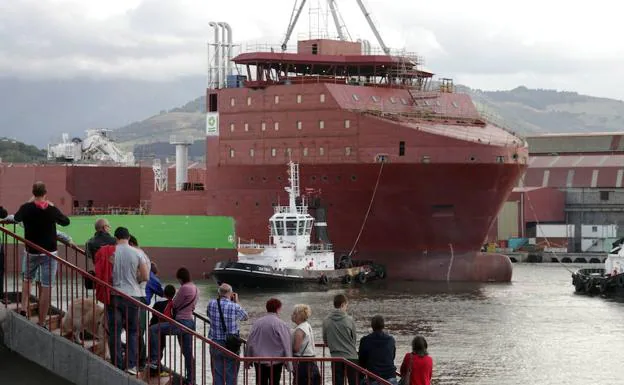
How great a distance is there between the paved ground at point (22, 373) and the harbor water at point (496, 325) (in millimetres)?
12900

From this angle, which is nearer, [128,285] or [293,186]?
[128,285]

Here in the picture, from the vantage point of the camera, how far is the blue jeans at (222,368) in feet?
47.8

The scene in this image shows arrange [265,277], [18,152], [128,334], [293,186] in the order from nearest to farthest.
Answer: [128,334] → [265,277] → [293,186] → [18,152]

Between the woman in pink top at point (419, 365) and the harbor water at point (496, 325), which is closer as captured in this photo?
the woman in pink top at point (419, 365)

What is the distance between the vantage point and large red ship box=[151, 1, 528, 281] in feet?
173

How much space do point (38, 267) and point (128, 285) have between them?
1.04 meters

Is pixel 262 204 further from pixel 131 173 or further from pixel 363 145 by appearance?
pixel 131 173

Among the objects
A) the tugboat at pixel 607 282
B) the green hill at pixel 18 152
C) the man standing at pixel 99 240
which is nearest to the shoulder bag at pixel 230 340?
the man standing at pixel 99 240

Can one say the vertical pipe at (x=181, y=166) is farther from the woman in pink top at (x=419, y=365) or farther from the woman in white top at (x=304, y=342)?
the woman in pink top at (x=419, y=365)

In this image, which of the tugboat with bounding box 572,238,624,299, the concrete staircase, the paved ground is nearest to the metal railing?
the concrete staircase

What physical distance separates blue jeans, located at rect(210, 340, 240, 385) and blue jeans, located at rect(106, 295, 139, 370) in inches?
34.5

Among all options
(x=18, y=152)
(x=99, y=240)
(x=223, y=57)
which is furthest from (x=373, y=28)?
(x=18, y=152)

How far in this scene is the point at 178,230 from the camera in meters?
59.0

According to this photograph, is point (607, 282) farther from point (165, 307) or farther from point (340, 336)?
point (165, 307)
